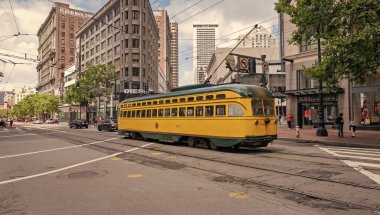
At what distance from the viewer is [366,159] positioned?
1210 centimetres

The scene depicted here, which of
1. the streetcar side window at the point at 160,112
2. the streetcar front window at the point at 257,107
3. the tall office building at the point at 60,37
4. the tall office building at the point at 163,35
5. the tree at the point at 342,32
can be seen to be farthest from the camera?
the tall office building at the point at 163,35

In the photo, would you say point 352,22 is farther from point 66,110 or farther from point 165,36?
point 165,36

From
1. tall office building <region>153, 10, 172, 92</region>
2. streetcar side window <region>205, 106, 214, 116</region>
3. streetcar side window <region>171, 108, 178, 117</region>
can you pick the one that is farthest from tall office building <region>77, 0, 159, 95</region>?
tall office building <region>153, 10, 172, 92</region>

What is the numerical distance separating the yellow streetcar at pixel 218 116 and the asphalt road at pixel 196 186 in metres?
1.95

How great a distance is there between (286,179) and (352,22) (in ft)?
40.2

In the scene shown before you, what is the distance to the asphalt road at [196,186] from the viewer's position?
637 cm

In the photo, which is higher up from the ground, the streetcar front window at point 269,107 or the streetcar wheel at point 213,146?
the streetcar front window at point 269,107

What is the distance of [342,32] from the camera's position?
61.0 ft

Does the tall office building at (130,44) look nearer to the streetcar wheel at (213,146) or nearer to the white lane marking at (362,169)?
the streetcar wheel at (213,146)

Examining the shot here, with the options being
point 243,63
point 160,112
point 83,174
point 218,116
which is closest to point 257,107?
point 218,116

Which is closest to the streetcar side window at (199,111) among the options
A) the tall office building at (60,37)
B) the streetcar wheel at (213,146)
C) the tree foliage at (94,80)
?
the streetcar wheel at (213,146)

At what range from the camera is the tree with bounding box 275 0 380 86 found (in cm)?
1634

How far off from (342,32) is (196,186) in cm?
1454

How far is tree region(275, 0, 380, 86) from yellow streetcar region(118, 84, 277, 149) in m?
4.80
